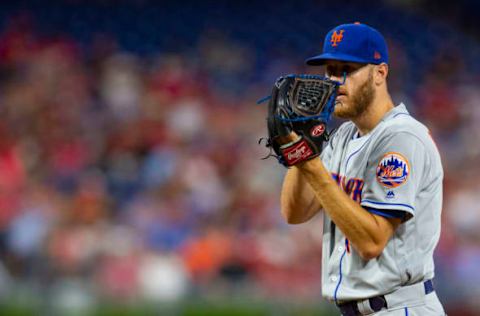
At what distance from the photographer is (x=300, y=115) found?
2.40 meters

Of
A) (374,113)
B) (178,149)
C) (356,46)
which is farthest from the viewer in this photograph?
(178,149)

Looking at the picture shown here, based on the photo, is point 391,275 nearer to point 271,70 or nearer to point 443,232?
point 443,232

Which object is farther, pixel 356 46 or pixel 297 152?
pixel 356 46

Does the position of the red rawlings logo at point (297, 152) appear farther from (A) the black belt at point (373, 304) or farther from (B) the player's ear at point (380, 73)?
(A) the black belt at point (373, 304)

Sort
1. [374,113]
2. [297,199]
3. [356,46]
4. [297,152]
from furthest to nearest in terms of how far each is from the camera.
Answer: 1. [297,199]
2. [374,113]
3. [356,46]
4. [297,152]

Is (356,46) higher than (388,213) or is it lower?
higher

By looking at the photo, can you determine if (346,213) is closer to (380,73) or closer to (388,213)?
(388,213)

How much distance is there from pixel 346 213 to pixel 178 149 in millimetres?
5025

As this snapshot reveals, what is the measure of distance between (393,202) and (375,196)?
7cm

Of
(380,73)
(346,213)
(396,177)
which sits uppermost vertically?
(380,73)

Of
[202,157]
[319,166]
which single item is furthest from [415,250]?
[202,157]

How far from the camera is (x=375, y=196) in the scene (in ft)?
8.21

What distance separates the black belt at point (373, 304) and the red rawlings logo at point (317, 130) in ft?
1.95

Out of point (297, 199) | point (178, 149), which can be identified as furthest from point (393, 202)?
Result: point (178, 149)
